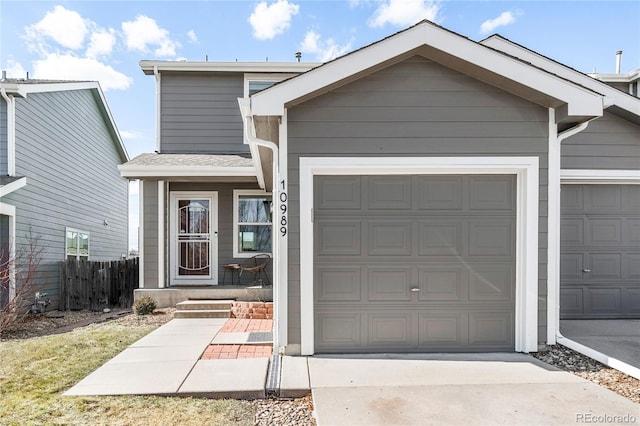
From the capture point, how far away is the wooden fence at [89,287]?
9062 millimetres

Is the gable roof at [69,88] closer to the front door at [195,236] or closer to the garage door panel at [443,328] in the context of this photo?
the front door at [195,236]

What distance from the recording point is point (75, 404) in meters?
3.38

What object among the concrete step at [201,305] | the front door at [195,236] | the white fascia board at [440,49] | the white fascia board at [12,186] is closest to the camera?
the white fascia board at [440,49]

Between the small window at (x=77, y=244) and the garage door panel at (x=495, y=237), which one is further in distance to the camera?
the small window at (x=77, y=244)

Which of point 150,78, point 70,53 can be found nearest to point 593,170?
point 150,78

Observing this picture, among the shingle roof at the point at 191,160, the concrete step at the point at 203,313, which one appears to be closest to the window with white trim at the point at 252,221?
the shingle roof at the point at 191,160

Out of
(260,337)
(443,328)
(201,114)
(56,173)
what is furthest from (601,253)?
(56,173)

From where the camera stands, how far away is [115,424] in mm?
3033

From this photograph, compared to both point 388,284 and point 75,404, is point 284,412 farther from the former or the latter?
point 388,284

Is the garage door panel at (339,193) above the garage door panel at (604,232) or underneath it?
above

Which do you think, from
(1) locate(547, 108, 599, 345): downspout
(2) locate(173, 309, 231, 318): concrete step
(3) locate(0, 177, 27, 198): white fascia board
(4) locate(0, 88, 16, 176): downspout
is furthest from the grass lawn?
(4) locate(0, 88, 16, 176): downspout

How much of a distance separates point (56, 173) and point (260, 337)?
8303 mm

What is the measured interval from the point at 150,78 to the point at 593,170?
9.74 metres

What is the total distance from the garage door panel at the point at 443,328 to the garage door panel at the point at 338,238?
121 cm
